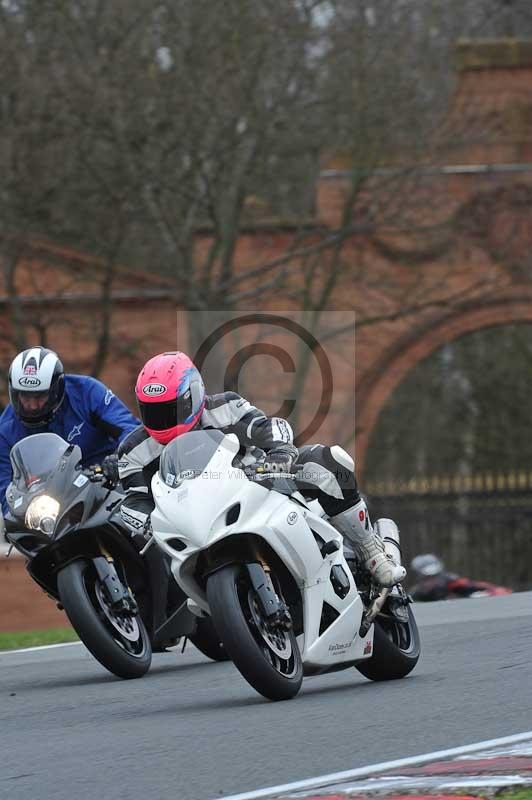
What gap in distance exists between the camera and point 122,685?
825cm

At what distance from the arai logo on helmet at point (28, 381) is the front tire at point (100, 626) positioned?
1024 mm

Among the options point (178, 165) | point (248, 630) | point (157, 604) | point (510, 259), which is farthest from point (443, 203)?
point (248, 630)

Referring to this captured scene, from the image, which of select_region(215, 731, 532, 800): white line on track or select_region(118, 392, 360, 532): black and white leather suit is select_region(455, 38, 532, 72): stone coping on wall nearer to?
select_region(118, 392, 360, 532): black and white leather suit

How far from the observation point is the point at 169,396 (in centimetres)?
729

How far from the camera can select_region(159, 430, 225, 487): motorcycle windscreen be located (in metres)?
6.85

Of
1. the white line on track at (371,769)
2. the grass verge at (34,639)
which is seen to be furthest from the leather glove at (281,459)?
the grass verge at (34,639)

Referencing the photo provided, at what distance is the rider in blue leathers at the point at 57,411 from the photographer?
864cm

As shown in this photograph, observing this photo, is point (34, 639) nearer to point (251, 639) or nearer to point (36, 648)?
point (36, 648)

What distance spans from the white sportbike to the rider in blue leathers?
1.86m

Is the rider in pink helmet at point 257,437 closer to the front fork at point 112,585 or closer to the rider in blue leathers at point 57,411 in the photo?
the front fork at point 112,585

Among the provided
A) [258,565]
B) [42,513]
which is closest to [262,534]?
[258,565]

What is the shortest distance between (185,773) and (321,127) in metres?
18.0

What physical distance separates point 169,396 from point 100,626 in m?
1.28

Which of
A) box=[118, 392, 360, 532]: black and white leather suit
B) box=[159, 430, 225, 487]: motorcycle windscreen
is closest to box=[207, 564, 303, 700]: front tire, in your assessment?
box=[159, 430, 225, 487]: motorcycle windscreen
